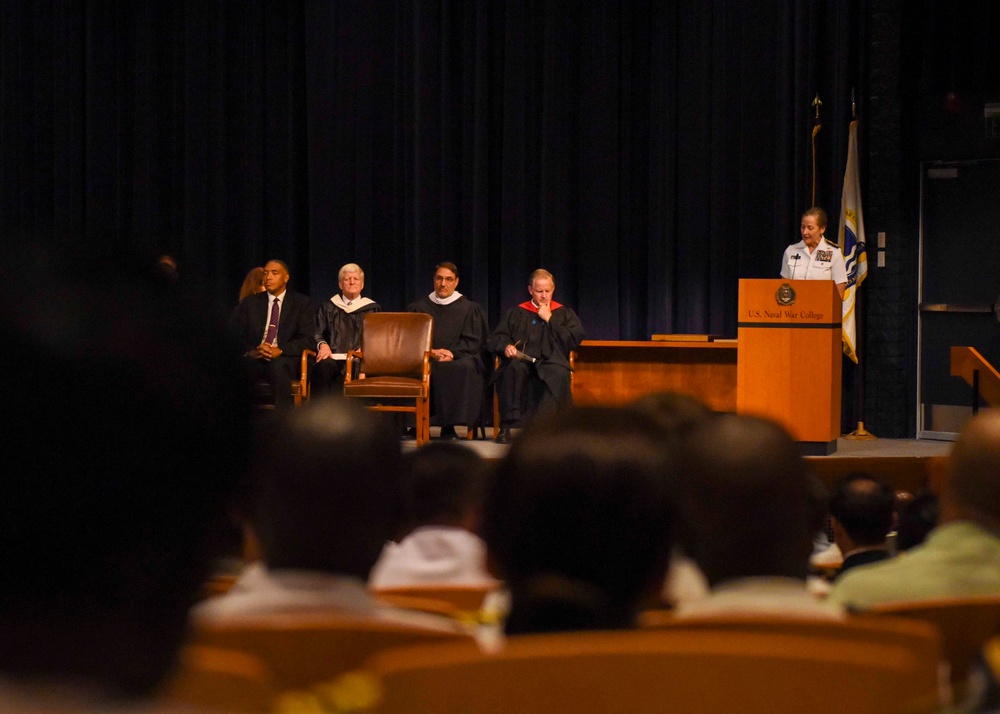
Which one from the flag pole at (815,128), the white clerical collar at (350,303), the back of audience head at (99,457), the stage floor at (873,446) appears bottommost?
the stage floor at (873,446)

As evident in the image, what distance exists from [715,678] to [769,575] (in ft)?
2.12

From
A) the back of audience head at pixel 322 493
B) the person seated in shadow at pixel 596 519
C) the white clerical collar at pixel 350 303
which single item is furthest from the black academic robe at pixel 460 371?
the person seated in shadow at pixel 596 519

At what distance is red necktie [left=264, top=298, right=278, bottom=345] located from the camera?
907 centimetres

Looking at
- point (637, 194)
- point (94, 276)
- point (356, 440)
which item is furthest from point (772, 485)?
point (637, 194)

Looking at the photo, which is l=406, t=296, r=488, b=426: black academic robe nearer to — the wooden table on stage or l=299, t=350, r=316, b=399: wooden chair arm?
the wooden table on stage

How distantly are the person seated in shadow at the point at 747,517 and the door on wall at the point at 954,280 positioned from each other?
7731mm

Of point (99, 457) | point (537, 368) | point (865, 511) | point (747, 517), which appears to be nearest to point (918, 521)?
point (865, 511)

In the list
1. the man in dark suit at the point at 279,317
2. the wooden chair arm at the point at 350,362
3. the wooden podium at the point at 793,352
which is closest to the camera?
the wooden podium at the point at 793,352

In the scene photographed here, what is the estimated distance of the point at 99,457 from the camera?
2.20ft

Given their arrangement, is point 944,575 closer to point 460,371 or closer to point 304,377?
point 304,377

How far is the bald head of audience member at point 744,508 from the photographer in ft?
5.19

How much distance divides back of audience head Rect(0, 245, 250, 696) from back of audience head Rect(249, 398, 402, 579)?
2.69 ft

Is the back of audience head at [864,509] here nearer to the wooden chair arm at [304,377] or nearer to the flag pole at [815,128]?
the wooden chair arm at [304,377]

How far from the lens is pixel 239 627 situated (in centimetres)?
129
